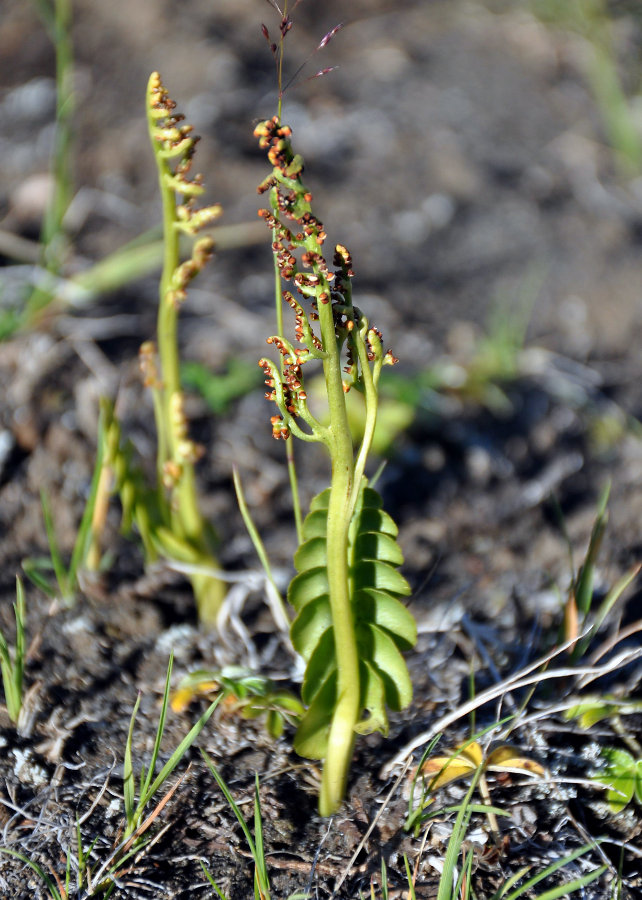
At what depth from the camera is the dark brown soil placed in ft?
4.08

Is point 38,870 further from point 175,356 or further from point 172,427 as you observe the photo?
point 175,356

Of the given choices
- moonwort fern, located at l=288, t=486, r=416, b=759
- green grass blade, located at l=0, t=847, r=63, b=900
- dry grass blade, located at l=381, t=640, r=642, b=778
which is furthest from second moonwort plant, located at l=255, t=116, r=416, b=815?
green grass blade, located at l=0, t=847, r=63, b=900

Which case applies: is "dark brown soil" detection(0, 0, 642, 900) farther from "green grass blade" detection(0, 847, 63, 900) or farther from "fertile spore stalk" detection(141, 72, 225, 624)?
"fertile spore stalk" detection(141, 72, 225, 624)

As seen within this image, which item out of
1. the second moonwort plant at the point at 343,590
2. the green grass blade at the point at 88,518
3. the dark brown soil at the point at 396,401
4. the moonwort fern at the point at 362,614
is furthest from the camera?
the green grass blade at the point at 88,518

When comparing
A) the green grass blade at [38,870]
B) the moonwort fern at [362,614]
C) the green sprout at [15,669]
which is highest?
the moonwort fern at [362,614]

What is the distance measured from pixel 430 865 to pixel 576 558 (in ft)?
2.68

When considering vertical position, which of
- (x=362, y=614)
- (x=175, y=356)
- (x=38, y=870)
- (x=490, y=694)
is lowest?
(x=38, y=870)

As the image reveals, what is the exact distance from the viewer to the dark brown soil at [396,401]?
4.08 ft

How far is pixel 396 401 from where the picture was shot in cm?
212

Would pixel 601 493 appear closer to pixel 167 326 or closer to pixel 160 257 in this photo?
pixel 167 326

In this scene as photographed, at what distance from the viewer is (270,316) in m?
2.39

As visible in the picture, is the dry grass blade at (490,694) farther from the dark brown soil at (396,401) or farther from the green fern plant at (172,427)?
the green fern plant at (172,427)

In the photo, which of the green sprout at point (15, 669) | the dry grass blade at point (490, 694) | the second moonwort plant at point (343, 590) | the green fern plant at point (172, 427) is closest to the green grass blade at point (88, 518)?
the green fern plant at point (172, 427)

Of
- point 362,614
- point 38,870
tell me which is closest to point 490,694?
point 362,614
